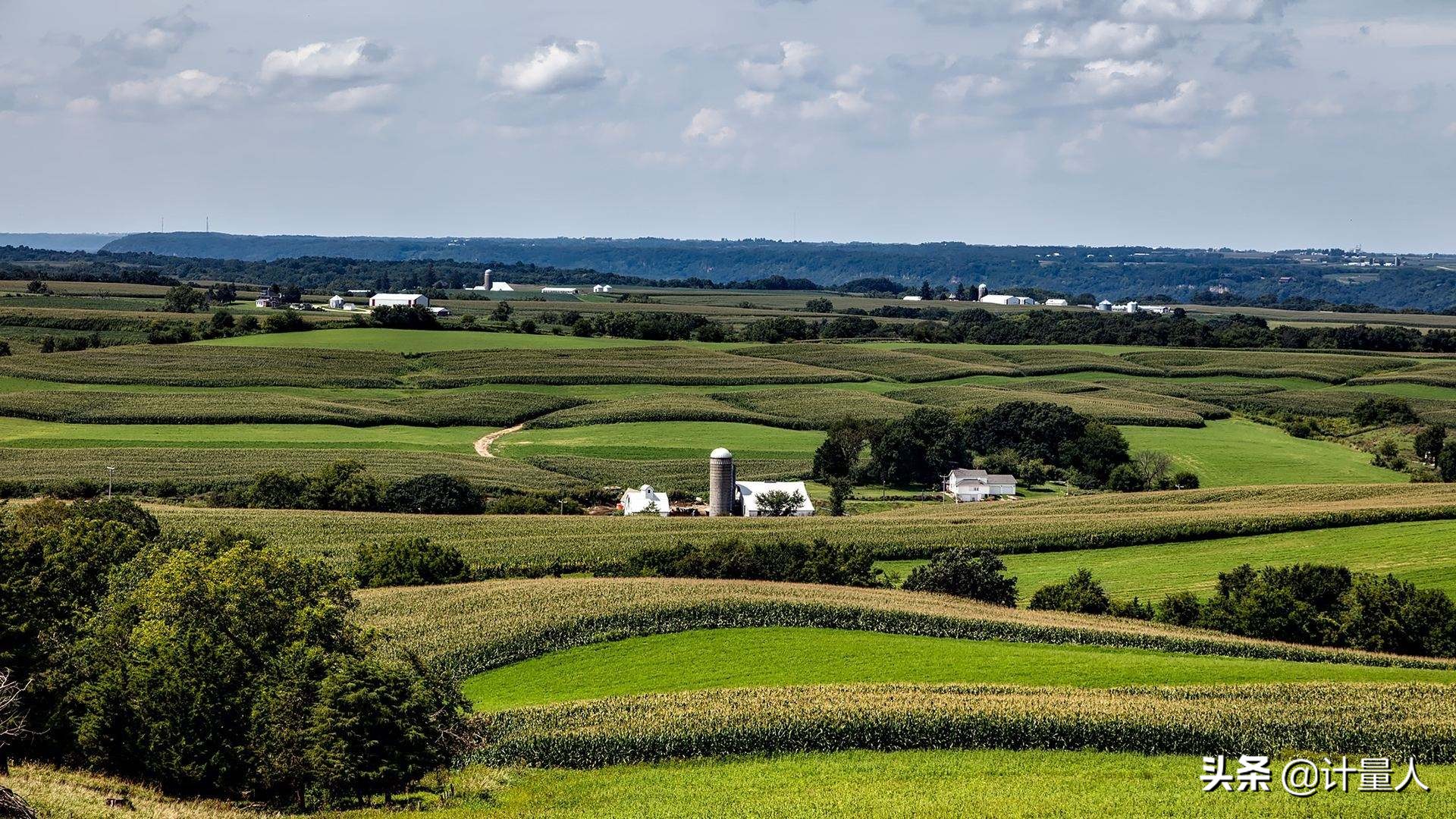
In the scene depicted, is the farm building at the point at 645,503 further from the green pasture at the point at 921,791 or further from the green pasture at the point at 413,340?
the green pasture at the point at 413,340

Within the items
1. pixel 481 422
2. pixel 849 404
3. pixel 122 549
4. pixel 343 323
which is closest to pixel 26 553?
pixel 122 549

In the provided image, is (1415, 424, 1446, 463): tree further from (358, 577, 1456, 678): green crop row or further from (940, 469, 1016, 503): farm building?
(358, 577, 1456, 678): green crop row

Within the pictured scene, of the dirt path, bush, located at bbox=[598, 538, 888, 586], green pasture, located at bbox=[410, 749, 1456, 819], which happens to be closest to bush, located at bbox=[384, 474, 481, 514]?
the dirt path

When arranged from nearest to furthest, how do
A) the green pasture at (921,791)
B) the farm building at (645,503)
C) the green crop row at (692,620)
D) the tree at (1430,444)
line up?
the green pasture at (921,791) → the green crop row at (692,620) → the farm building at (645,503) → the tree at (1430,444)

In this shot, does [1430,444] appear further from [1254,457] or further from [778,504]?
[778,504]

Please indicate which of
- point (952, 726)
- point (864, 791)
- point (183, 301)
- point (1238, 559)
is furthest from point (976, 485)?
point (183, 301)

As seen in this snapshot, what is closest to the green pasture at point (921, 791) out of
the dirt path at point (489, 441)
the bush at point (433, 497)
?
the bush at point (433, 497)

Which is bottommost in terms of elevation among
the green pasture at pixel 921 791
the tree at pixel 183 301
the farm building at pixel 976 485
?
the farm building at pixel 976 485
